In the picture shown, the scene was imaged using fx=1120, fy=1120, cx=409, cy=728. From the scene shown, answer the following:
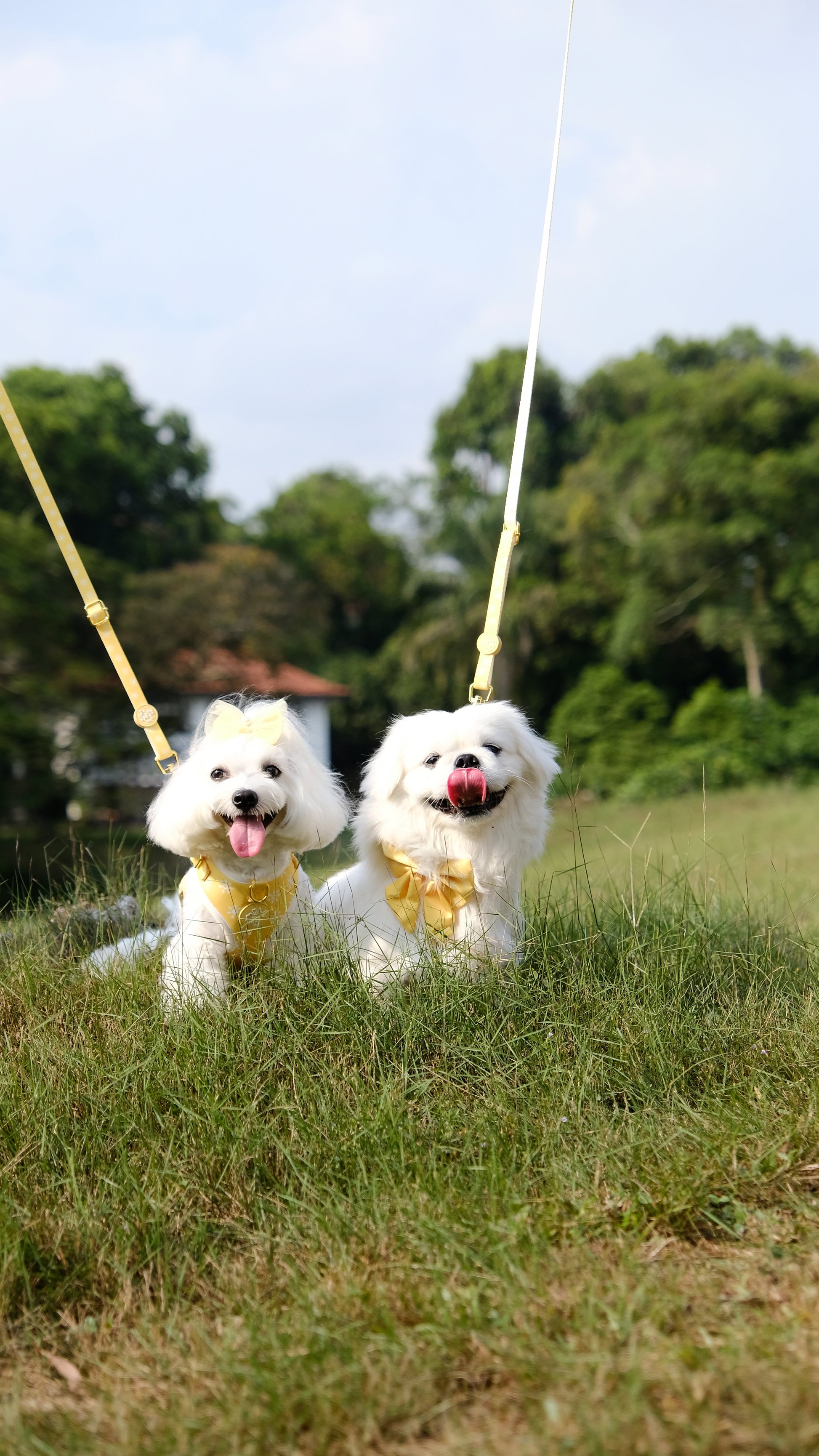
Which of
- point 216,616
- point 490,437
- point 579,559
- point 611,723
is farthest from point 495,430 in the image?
point 216,616

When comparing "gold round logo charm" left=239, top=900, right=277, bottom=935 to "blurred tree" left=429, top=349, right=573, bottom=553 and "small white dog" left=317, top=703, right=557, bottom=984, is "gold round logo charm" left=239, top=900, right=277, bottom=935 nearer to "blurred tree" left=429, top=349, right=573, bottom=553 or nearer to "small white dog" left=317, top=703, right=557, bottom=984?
"small white dog" left=317, top=703, right=557, bottom=984

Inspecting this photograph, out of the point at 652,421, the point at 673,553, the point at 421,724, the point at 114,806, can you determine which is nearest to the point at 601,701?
the point at 673,553

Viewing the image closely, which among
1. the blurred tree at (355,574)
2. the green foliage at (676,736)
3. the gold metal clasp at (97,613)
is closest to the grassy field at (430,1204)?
the gold metal clasp at (97,613)

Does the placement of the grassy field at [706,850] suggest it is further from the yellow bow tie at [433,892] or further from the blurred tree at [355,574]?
the blurred tree at [355,574]

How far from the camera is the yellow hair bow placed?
133 inches

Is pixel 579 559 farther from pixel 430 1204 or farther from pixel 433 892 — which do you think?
pixel 430 1204

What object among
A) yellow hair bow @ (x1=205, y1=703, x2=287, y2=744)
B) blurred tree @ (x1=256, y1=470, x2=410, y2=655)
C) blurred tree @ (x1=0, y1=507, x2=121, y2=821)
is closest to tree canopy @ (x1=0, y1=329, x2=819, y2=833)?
blurred tree @ (x1=256, y1=470, x2=410, y2=655)

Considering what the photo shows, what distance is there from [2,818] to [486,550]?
1705 cm

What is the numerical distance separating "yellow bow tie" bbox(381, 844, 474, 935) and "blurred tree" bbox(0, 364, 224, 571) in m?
24.3

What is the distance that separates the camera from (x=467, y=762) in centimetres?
321

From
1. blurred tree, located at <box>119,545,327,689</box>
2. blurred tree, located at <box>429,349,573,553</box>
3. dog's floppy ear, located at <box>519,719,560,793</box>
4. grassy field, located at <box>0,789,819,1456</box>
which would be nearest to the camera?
grassy field, located at <box>0,789,819,1456</box>

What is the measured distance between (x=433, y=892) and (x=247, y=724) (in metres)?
0.76

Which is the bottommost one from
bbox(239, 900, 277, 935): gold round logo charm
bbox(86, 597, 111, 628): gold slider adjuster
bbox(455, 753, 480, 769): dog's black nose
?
bbox(239, 900, 277, 935): gold round logo charm

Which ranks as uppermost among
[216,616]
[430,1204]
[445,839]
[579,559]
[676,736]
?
[579,559]
